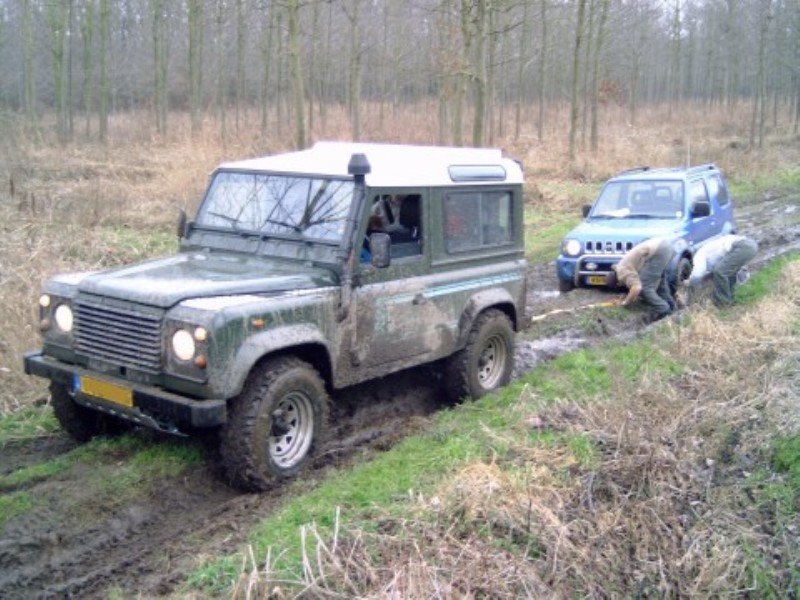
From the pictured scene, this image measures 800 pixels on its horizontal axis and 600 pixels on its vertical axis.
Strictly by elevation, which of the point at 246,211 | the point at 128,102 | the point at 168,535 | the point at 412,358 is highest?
the point at 128,102

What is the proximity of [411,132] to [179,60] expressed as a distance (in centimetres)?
1850

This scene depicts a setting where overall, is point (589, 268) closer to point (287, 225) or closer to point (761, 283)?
point (761, 283)

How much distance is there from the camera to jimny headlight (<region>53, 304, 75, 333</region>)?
19.4 feet

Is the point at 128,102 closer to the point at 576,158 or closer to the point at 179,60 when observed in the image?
the point at 179,60

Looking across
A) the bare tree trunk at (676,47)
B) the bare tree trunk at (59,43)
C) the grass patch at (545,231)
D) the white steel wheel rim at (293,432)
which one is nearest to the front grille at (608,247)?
the grass patch at (545,231)

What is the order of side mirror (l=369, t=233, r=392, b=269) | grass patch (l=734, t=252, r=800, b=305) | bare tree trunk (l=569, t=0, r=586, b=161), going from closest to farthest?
side mirror (l=369, t=233, r=392, b=269)
grass patch (l=734, t=252, r=800, b=305)
bare tree trunk (l=569, t=0, r=586, b=161)

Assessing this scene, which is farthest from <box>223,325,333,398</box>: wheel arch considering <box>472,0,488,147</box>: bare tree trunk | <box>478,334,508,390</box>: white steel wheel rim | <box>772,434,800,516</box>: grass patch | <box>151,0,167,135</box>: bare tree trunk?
<box>151,0,167,135</box>: bare tree trunk

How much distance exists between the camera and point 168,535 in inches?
205

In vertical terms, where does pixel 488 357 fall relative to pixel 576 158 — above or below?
below

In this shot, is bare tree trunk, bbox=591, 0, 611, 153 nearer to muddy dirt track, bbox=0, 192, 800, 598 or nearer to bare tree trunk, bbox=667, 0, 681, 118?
bare tree trunk, bbox=667, 0, 681, 118

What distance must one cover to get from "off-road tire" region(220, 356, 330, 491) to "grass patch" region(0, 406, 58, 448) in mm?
1930

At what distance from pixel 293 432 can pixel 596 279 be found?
23.2 ft

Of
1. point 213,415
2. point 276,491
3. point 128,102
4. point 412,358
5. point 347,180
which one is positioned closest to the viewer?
point 213,415

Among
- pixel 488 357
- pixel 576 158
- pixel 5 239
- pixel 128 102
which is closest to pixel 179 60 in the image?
pixel 128 102
